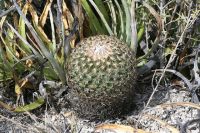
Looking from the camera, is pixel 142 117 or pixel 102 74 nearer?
pixel 102 74

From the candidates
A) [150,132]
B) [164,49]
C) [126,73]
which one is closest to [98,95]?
[126,73]

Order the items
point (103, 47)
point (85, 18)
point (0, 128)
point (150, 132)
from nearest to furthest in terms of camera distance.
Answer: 1. point (103, 47)
2. point (150, 132)
3. point (0, 128)
4. point (85, 18)

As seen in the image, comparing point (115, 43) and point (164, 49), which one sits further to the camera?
point (164, 49)

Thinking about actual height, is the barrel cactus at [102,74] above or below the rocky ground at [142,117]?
above

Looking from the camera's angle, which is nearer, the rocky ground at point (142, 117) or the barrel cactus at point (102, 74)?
the barrel cactus at point (102, 74)

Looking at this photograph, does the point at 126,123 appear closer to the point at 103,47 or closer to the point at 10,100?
the point at 103,47

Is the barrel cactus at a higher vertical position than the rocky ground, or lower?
higher

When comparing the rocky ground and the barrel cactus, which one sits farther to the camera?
the rocky ground

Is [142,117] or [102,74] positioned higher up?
[102,74]
